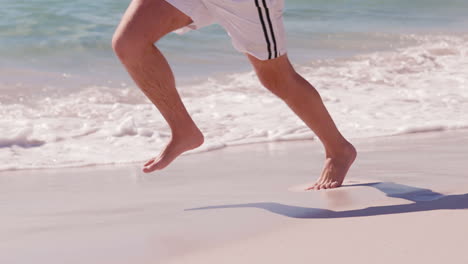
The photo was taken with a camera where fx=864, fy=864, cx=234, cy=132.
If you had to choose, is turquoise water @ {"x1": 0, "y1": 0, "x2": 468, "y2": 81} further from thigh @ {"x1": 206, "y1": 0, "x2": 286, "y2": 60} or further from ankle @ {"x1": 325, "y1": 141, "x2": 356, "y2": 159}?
thigh @ {"x1": 206, "y1": 0, "x2": 286, "y2": 60}

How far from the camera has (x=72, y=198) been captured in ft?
11.9

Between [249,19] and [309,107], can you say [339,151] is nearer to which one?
[309,107]

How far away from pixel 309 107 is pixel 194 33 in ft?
23.8

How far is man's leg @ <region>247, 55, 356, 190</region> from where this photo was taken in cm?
346

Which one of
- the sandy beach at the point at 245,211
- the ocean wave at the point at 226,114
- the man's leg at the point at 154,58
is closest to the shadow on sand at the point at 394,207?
the sandy beach at the point at 245,211

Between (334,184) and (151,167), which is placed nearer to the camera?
(151,167)

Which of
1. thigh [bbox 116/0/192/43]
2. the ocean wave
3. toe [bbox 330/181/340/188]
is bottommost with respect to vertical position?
the ocean wave

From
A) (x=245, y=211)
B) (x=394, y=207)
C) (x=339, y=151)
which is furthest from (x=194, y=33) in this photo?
(x=394, y=207)

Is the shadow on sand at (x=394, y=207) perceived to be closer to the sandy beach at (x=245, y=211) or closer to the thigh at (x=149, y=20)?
the sandy beach at (x=245, y=211)

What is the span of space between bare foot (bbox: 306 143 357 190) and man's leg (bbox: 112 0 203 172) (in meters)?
0.58

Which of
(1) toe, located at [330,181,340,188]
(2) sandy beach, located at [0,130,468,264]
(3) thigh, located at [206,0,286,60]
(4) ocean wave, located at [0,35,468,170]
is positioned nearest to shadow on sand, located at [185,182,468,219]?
(2) sandy beach, located at [0,130,468,264]

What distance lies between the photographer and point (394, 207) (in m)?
3.11

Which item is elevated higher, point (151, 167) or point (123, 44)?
point (123, 44)

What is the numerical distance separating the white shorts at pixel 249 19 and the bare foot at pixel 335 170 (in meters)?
0.62
